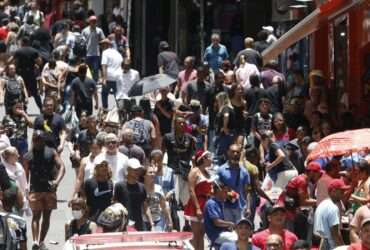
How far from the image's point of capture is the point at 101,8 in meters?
44.8

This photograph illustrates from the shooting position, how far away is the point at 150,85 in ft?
86.7

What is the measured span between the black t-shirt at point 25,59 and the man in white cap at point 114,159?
10504mm

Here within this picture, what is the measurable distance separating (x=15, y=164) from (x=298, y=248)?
5566 mm

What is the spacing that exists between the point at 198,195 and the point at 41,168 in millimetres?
2234

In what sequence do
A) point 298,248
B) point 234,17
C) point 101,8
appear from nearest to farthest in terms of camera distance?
point 298,248
point 234,17
point 101,8

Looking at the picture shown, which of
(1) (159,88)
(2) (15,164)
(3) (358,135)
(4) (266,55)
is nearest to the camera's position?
(3) (358,135)

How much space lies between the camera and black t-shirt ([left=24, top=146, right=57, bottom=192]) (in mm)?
20656

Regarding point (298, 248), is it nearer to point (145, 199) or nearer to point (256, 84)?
point (145, 199)

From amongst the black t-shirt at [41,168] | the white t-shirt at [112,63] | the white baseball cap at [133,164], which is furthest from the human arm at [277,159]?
the white t-shirt at [112,63]

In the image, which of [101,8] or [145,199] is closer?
[145,199]

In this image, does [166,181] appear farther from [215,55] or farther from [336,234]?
[215,55]

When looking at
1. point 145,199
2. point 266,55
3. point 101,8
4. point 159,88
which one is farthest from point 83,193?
point 101,8

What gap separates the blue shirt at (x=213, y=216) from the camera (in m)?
18.7

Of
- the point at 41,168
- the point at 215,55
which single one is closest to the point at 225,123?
the point at 41,168
